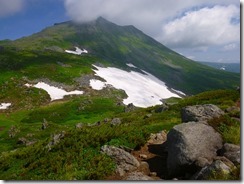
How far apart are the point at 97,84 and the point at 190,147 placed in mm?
107590

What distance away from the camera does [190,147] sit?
60.1 ft

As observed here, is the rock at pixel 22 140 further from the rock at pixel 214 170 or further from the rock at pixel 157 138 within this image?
the rock at pixel 214 170

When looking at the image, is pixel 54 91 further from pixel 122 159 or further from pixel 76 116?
pixel 122 159

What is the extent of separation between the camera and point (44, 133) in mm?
59219

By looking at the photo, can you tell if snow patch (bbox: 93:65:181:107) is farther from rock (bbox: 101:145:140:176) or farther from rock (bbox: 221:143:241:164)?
rock (bbox: 221:143:241:164)

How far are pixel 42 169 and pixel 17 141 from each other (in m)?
36.7

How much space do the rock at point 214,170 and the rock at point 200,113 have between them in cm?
760

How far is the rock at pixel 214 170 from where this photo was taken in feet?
49.9

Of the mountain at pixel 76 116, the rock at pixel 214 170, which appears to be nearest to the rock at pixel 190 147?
the mountain at pixel 76 116

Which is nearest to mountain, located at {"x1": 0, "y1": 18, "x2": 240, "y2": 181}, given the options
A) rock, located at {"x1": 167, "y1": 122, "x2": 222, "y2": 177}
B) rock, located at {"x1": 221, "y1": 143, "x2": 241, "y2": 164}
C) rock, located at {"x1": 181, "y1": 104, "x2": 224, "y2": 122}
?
rock, located at {"x1": 167, "y1": 122, "x2": 222, "y2": 177}

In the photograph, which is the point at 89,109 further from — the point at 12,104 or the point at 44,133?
the point at 44,133

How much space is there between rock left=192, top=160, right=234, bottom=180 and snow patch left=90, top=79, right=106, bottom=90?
105 metres

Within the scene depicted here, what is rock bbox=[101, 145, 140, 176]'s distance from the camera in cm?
1925

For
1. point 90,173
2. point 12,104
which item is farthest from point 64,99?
point 90,173
